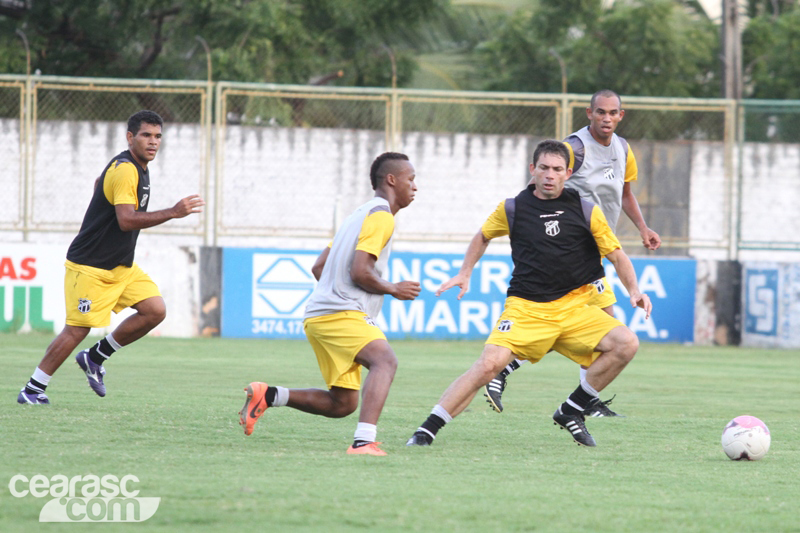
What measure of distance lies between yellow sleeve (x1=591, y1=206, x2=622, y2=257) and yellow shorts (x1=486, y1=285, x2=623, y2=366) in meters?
0.31

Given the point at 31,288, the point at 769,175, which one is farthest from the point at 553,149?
the point at 769,175

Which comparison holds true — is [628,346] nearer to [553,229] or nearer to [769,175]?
[553,229]

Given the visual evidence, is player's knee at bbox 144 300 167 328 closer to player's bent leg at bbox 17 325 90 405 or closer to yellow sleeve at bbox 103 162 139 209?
player's bent leg at bbox 17 325 90 405

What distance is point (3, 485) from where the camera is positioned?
4871 mm

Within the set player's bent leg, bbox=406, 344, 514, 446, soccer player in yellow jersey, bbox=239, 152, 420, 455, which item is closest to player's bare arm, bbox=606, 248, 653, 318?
player's bent leg, bbox=406, 344, 514, 446

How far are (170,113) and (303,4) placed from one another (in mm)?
5764

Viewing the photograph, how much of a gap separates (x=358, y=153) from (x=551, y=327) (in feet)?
37.8

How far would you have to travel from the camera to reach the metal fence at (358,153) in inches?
648

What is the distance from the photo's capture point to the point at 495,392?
25.9 ft

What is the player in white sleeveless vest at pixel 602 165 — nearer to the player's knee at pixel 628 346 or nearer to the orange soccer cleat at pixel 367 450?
the player's knee at pixel 628 346

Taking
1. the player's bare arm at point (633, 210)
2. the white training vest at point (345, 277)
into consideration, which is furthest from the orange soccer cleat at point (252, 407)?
the player's bare arm at point (633, 210)

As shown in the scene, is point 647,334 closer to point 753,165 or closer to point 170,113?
point 753,165

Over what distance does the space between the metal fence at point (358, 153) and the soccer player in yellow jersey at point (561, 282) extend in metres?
9.19

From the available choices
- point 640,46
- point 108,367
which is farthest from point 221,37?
point 108,367
